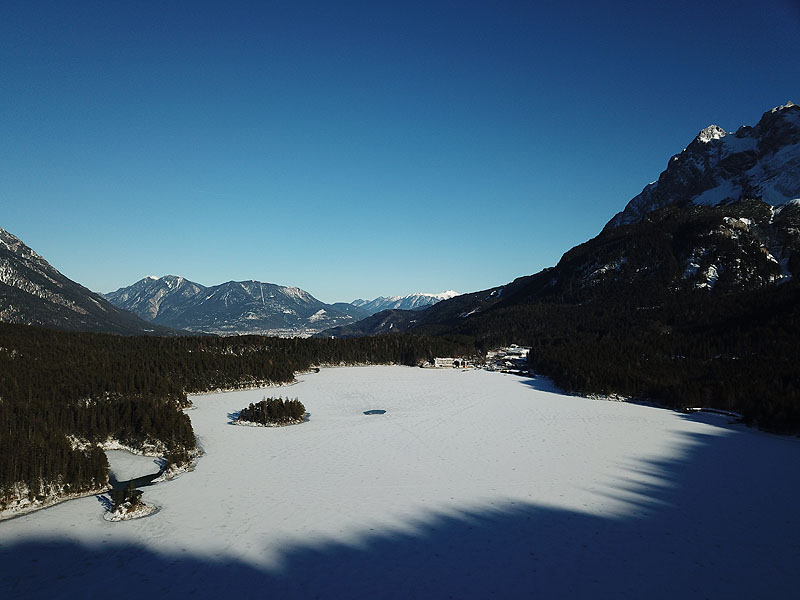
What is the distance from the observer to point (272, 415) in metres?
40.2

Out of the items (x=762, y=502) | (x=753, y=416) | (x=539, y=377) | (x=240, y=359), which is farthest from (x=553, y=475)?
(x=240, y=359)

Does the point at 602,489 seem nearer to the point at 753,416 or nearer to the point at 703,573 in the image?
the point at 703,573

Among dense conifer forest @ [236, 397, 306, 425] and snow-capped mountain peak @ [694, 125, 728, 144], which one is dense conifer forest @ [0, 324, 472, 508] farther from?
snow-capped mountain peak @ [694, 125, 728, 144]

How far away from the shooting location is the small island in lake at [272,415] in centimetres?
3975

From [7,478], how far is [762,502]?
35.7 m

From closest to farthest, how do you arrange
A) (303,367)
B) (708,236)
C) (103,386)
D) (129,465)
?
(129,465), (103,386), (303,367), (708,236)

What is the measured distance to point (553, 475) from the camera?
82.8 ft

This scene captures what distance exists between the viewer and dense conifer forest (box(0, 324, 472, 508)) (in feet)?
77.2

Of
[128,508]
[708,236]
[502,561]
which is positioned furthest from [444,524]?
[708,236]

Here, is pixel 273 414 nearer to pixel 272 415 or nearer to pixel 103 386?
pixel 272 415

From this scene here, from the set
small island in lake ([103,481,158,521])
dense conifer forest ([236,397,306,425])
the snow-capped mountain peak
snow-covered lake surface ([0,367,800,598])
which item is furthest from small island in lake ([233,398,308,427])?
the snow-capped mountain peak

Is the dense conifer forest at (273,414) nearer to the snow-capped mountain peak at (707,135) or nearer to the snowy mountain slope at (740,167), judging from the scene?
the snowy mountain slope at (740,167)

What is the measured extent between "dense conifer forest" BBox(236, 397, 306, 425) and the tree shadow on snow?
22.4 meters

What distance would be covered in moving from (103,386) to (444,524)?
43285 mm
